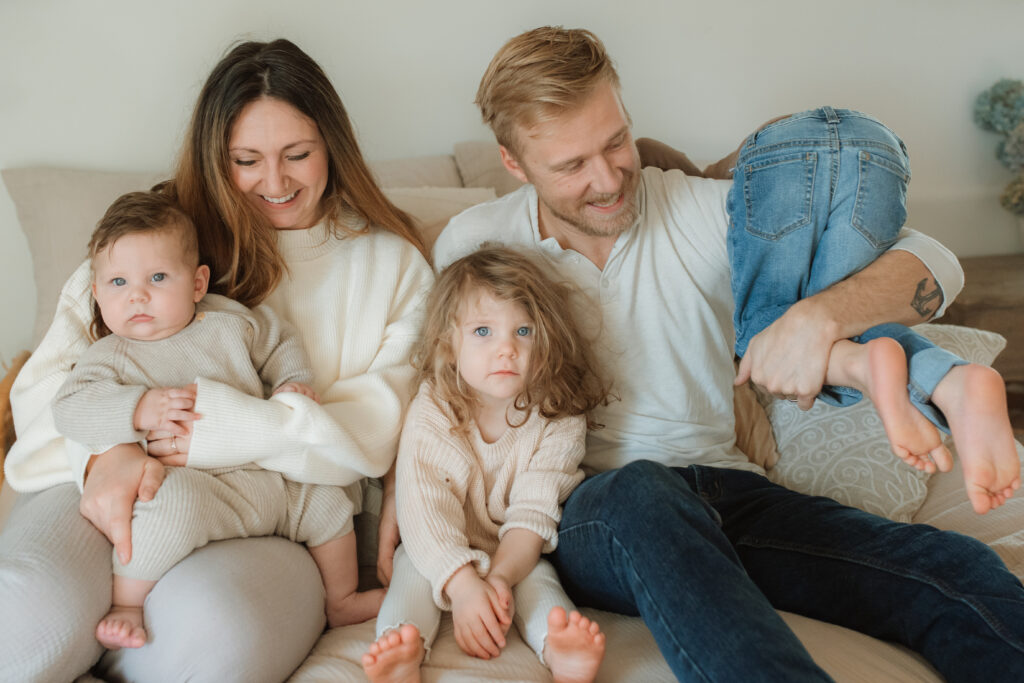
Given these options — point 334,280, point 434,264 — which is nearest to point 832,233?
point 434,264

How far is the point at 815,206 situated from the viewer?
130cm

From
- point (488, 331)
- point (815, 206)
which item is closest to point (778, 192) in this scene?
point (815, 206)

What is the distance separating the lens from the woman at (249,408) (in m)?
1.18

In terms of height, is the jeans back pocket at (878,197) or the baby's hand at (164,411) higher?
the jeans back pocket at (878,197)

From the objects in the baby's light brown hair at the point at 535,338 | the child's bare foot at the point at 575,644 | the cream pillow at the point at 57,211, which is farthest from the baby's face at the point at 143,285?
the child's bare foot at the point at 575,644

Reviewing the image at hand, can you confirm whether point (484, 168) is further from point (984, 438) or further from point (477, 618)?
point (984, 438)

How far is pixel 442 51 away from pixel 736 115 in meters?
1.01

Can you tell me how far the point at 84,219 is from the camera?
187 cm

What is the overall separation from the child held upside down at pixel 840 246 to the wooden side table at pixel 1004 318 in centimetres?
129

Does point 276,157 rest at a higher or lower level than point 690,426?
higher

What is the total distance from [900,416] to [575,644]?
55 cm

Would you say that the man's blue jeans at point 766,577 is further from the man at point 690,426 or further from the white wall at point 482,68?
the white wall at point 482,68

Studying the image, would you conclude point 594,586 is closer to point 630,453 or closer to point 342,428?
point 630,453

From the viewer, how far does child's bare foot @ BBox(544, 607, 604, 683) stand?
108cm
